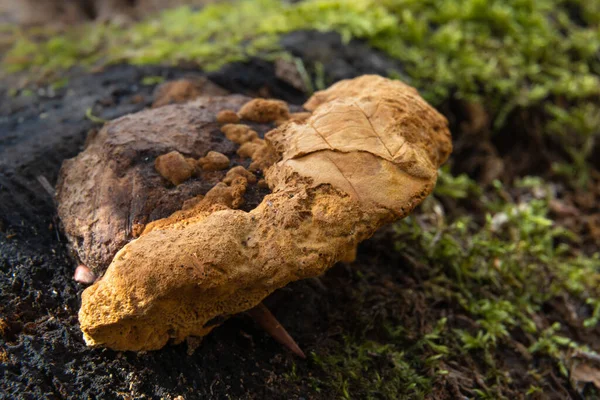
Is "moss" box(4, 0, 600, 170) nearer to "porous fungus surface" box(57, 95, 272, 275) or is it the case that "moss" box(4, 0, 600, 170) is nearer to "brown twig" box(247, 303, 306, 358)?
"porous fungus surface" box(57, 95, 272, 275)

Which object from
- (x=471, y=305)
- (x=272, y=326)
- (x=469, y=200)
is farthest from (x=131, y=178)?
(x=469, y=200)

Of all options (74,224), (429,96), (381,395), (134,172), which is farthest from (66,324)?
(429,96)

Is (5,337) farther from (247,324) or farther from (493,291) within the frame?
(493,291)

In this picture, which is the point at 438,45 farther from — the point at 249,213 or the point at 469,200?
the point at 249,213

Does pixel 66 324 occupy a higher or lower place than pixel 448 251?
higher

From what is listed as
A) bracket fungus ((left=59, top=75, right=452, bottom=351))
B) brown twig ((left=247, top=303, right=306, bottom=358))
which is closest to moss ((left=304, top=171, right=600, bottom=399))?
brown twig ((left=247, top=303, right=306, bottom=358))

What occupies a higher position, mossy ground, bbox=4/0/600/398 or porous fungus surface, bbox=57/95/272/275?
porous fungus surface, bbox=57/95/272/275
